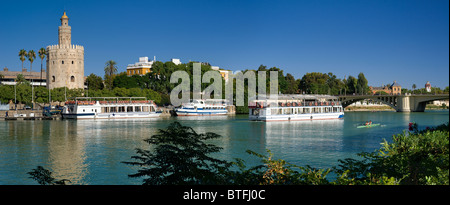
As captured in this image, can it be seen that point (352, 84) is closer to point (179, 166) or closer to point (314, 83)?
point (314, 83)

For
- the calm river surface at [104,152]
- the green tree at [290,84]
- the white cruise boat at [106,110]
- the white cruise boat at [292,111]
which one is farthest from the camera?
the green tree at [290,84]

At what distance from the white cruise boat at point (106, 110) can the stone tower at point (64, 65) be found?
17.4m

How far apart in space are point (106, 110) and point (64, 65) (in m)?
23.3

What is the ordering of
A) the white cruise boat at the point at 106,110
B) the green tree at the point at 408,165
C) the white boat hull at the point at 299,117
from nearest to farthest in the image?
the green tree at the point at 408,165 → the white boat hull at the point at 299,117 → the white cruise boat at the point at 106,110

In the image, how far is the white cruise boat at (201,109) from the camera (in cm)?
7125

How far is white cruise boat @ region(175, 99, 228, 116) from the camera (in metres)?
71.2

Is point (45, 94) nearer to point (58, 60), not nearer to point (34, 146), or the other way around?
point (58, 60)

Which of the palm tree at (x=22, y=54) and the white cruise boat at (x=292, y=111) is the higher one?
the palm tree at (x=22, y=54)

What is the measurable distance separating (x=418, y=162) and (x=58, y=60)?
80071mm

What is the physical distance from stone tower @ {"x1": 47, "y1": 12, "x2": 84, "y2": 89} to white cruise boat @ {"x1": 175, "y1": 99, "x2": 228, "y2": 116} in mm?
23946

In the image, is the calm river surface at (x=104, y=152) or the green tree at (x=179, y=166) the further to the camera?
the calm river surface at (x=104, y=152)

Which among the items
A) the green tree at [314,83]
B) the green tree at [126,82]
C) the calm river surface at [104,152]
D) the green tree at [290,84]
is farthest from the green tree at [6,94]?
the green tree at [314,83]

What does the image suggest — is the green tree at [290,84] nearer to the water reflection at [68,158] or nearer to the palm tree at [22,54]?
the palm tree at [22,54]
